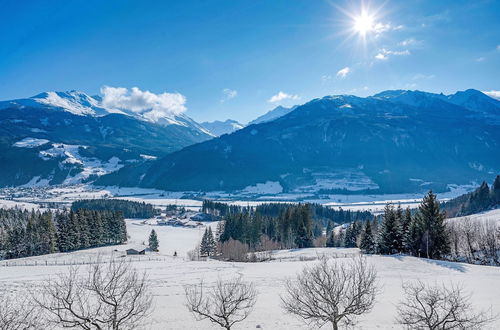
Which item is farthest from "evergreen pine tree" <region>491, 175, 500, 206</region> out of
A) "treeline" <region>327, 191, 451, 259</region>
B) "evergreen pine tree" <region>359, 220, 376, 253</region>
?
"evergreen pine tree" <region>359, 220, 376, 253</region>

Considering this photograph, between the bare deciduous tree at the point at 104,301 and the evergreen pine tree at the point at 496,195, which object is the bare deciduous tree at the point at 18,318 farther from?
the evergreen pine tree at the point at 496,195

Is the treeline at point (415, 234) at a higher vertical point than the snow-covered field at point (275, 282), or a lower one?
higher

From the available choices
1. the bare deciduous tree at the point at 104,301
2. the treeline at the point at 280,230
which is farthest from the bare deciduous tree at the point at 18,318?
the treeline at the point at 280,230

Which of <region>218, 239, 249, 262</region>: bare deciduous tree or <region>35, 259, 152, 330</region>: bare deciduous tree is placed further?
<region>218, 239, 249, 262</region>: bare deciduous tree

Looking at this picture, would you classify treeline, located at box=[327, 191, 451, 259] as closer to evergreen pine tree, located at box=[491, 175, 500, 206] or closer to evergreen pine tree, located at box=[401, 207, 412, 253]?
evergreen pine tree, located at box=[401, 207, 412, 253]

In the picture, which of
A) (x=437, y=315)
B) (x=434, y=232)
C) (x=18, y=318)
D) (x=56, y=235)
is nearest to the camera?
(x=437, y=315)

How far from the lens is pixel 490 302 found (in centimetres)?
3556

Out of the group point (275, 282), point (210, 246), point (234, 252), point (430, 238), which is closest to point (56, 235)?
point (210, 246)

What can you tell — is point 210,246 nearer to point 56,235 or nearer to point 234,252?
point 234,252

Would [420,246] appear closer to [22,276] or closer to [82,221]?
[22,276]

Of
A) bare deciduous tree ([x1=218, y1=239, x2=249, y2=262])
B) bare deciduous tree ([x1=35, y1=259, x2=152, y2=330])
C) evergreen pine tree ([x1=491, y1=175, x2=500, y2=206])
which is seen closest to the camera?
bare deciduous tree ([x1=35, y1=259, x2=152, y2=330])

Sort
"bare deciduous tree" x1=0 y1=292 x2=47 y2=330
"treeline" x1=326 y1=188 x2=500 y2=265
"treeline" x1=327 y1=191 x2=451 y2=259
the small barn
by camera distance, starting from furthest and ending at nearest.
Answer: the small barn < "treeline" x1=327 y1=191 x2=451 y2=259 < "treeline" x1=326 y1=188 x2=500 y2=265 < "bare deciduous tree" x1=0 y1=292 x2=47 y2=330

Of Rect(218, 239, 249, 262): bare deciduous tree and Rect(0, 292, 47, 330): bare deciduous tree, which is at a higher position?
Rect(0, 292, 47, 330): bare deciduous tree

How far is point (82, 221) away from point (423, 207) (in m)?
110
